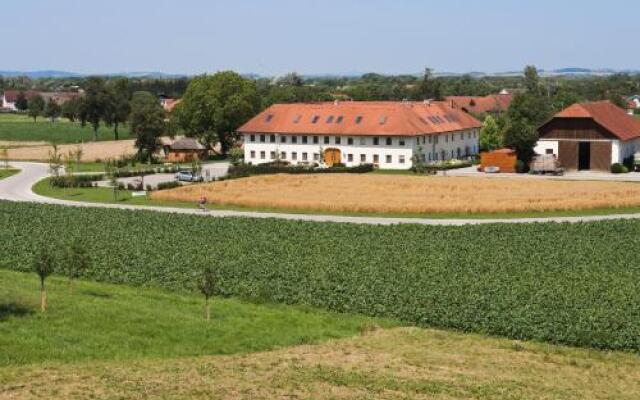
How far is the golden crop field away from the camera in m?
54.3

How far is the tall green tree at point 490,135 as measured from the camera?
94062 mm

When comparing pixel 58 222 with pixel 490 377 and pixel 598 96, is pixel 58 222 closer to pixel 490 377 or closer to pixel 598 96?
pixel 490 377

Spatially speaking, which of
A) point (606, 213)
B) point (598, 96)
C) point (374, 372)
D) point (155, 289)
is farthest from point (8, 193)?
point (598, 96)

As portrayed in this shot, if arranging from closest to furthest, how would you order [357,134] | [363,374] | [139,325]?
[363,374], [139,325], [357,134]

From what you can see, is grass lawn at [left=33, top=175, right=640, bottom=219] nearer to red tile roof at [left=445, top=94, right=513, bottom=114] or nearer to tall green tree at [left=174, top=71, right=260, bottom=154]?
tall green tree at [left=174, top=71, right=260, bottom=154]

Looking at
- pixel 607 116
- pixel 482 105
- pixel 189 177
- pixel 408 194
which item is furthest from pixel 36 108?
pixel 408 194

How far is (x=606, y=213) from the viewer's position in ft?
172

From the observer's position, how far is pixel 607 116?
3187 inches


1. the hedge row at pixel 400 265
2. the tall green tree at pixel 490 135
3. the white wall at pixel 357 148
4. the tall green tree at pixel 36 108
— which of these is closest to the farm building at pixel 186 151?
the white wall at pixel 357 148

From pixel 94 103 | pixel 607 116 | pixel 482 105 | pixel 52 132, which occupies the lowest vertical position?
pixel 52 132

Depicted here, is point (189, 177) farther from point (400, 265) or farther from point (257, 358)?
point (257, 358)

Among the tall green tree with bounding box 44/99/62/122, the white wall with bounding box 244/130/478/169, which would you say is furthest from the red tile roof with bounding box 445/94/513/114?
the tall green tree with bounding box 44/99/62/122

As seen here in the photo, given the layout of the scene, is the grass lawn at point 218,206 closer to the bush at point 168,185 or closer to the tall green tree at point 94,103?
the bush at point 168,185

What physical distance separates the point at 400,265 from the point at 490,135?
196 ft
